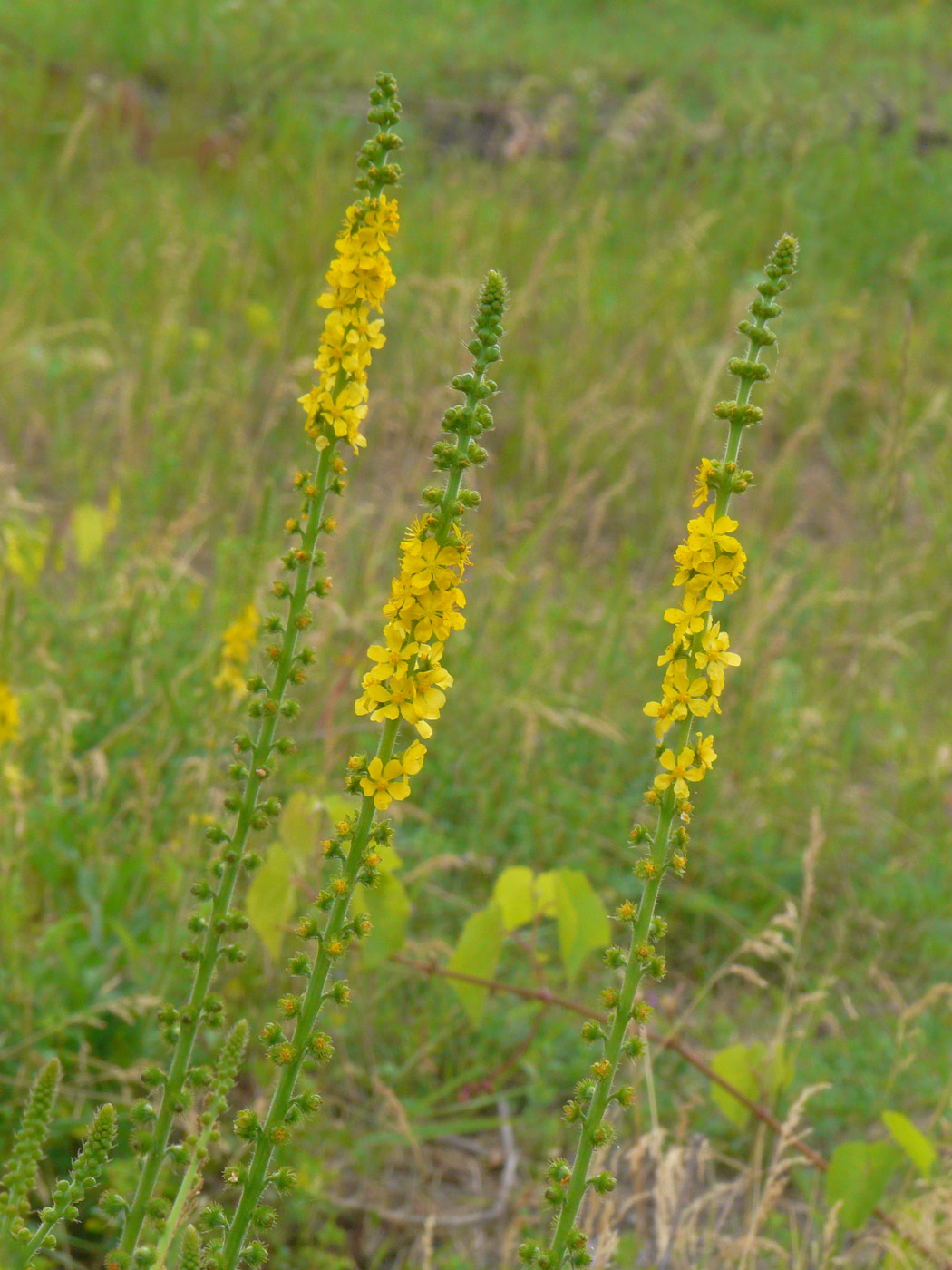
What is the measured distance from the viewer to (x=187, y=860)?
282 cm

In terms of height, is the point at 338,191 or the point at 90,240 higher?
the point at 338,191

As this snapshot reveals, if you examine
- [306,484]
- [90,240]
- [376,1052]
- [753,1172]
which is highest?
[90,240]

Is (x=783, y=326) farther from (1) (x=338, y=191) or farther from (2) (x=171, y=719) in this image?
(2) (x=171, y=719)

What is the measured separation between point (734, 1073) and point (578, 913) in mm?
466

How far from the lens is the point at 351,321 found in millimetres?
1487

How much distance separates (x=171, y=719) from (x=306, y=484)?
1.82 meters

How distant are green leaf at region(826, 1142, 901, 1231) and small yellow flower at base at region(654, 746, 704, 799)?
1.21 meters

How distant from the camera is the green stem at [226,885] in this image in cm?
154

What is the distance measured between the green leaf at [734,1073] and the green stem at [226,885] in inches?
48.9

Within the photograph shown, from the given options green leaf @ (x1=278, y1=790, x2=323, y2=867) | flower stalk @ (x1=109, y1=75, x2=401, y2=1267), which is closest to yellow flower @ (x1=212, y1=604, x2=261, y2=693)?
green leaf @ (x1=278, y1=790, x2=323, y2=867)

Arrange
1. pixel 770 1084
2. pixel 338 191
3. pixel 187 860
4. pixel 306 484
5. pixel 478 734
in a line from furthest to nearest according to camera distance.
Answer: pixel 338 191 → pixel 478 734 → pixel 187 860 → pixel 770 1084 → pixel 306 484

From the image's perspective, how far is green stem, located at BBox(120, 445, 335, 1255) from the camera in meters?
1.54

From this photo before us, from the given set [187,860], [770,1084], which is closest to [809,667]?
[770,1084]

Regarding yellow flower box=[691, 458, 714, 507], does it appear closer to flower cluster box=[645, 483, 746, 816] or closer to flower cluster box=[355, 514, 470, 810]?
flower cluster box=[645, 483, 746, 816]
